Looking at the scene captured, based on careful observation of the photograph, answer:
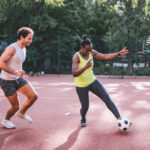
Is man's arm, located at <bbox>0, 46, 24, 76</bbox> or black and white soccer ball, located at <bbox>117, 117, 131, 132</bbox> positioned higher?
man's arm, located at <bbox>0, 46, 24, 76</bbox>

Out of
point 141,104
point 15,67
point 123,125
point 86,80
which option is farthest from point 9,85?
point 141,104

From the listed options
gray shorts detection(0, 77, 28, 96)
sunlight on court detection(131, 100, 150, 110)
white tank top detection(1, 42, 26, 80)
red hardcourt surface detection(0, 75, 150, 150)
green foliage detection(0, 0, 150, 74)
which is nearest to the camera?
red hardcourt surface detection(0, 75, 150, 150)

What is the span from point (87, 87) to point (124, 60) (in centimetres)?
1554

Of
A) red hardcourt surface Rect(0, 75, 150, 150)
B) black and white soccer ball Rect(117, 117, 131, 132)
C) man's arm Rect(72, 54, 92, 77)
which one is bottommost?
red hardcourt surface Rect(0, 75, 150, 150)

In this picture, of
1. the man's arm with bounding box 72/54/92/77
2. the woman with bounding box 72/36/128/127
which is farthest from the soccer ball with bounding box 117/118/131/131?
the man's arm with bounding box 72/54/92/77

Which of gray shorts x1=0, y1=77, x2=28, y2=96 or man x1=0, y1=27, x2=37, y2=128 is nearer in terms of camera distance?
man x1=0, y1=27, x2=37, y2=128

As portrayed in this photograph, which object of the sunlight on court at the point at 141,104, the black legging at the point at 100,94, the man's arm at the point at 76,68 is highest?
the man's arm at the point at 76,68

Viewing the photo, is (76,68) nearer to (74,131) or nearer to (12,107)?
(74,131)

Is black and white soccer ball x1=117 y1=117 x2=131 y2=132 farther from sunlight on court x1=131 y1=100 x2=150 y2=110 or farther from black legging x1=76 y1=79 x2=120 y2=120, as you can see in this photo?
sunlight on court x1=131 y1=100 x2=150 y2=110

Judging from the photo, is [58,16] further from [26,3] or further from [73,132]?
[73,132]

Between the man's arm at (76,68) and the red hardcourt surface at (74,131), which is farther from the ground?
the man's arm at (76,68)

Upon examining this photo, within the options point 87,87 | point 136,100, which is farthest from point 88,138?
point 136,100

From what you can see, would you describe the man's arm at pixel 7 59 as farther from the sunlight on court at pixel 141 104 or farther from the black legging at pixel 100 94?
the sunlight on court at pixel 141 104

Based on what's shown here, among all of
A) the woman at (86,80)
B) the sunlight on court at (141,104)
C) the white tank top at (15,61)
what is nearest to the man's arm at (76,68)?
the woman at (86,80)
